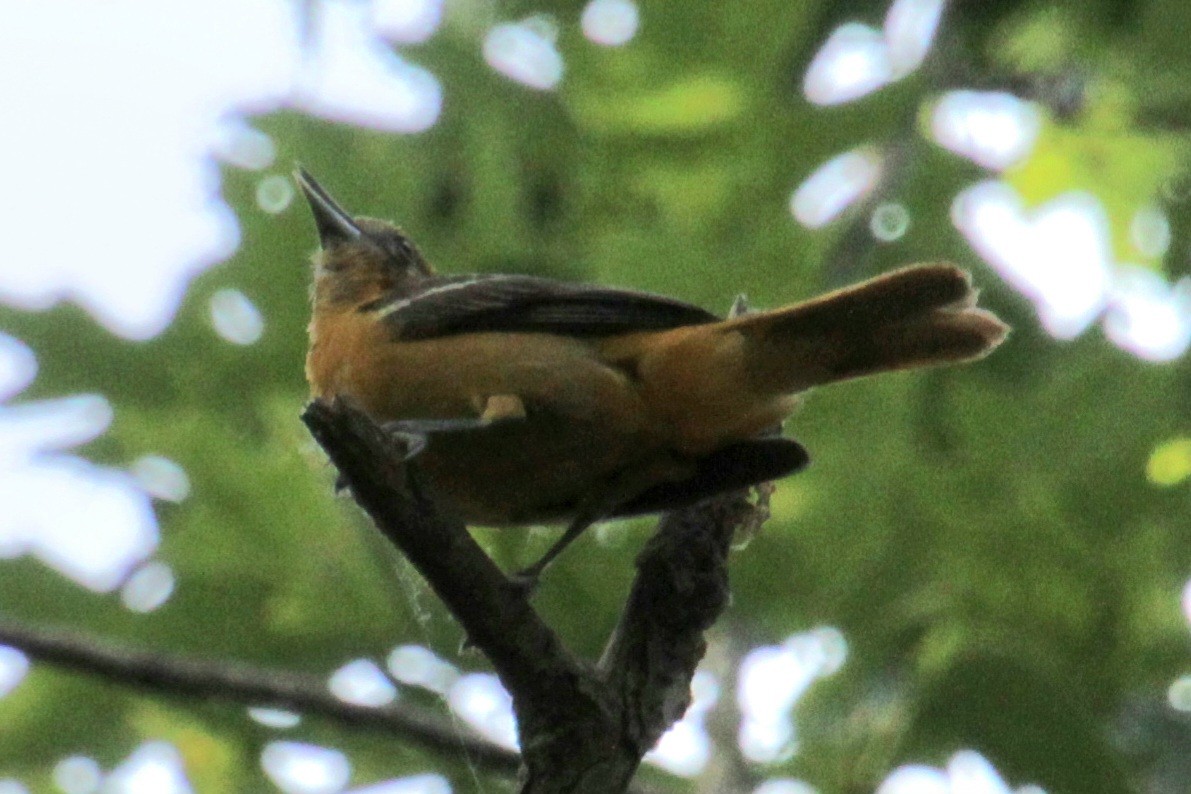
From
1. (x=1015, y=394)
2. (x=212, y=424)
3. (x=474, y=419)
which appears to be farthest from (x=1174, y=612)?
(x=212, y=424)

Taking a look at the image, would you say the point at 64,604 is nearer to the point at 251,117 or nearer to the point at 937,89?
the point at 251,117

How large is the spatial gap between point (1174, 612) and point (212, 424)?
8.14 ft

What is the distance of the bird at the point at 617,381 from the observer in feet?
13.3

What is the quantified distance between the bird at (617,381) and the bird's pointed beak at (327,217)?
0.86m

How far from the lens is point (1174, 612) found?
435cm

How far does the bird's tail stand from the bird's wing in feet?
0.70

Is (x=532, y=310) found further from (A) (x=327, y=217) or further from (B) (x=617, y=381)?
(A) (x=327, y=217)

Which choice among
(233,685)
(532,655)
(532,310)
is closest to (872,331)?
(532,310)

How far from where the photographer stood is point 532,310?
446 centimetres

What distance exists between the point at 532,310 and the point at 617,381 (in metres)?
0.33

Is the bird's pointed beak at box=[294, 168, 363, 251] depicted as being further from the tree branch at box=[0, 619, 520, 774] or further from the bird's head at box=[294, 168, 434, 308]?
the tree branch at box=[0, 619, 520, 774]

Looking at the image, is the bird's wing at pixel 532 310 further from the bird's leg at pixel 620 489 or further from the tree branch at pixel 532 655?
the tree branch at pixel 532 655

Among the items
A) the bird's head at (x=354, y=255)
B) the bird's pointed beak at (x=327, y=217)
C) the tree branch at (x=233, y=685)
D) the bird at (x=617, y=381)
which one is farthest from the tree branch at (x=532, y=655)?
the bird's pointed beak at (x=327, y=217)

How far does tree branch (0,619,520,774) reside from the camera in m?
3.99
